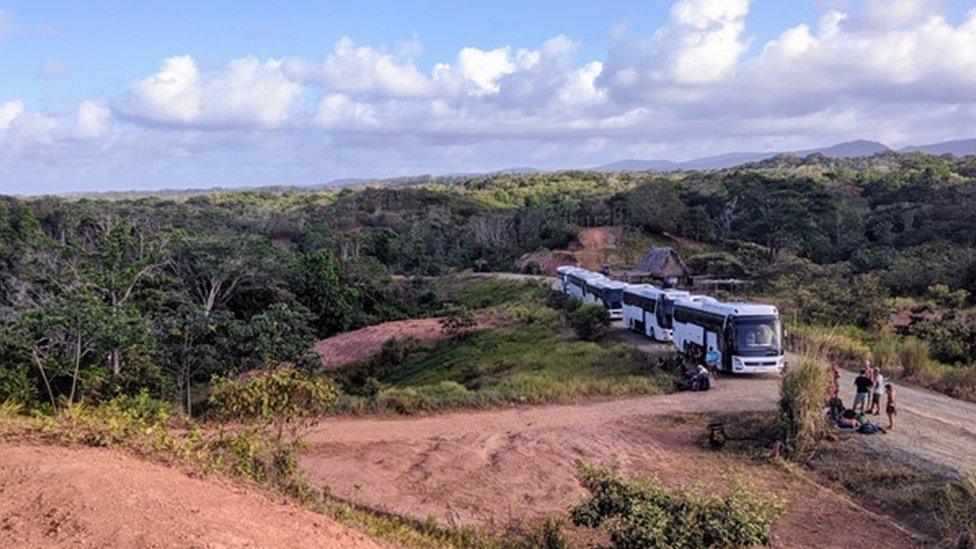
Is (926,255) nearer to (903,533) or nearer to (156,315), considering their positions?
(903,533)

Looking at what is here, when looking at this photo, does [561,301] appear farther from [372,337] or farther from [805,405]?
[805,405]

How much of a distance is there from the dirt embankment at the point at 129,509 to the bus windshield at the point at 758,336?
15.5 m

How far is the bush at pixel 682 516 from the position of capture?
8812 mm

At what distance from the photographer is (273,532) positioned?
23.6ft

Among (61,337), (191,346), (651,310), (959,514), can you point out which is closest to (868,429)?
(959,514)

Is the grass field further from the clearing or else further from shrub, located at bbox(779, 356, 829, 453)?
shrub, located at bbox(779, 356, 829, 453)

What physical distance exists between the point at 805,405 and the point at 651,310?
13580mm

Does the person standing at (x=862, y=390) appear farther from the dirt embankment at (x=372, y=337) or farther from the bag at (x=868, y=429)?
the dirt embankment at (x=372, y=337)

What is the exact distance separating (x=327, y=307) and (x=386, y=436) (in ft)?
71.2

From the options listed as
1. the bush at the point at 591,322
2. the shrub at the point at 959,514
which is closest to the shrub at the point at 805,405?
the shrub at the point at 959,514

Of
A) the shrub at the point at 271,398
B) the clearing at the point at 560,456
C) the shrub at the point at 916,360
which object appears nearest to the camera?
the shrub at the point at 271,398

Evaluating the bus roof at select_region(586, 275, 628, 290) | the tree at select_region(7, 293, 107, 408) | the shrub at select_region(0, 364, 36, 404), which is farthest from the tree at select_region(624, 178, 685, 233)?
the shrub at select_region(0, 364, 36, 404)

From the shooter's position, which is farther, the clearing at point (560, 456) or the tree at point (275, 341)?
the tree at point (275, 341)

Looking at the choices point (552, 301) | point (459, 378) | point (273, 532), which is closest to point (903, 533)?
point (273, 532)
